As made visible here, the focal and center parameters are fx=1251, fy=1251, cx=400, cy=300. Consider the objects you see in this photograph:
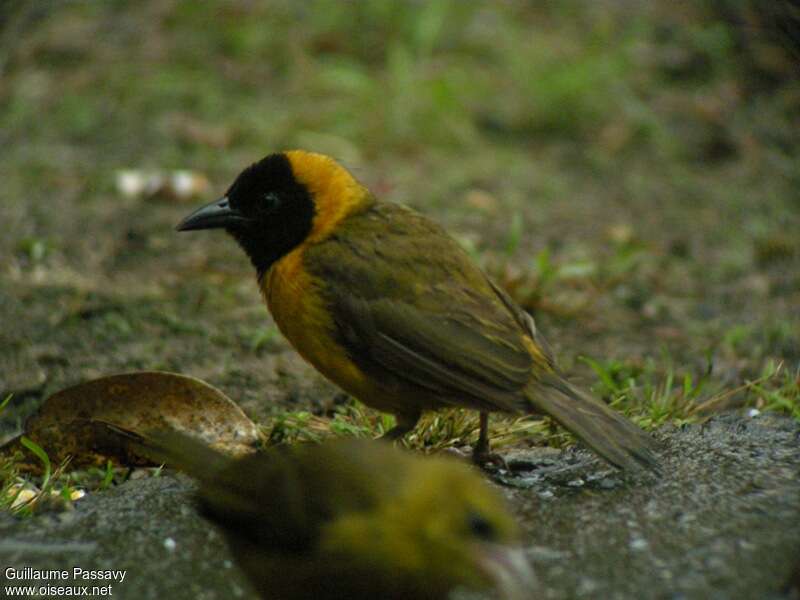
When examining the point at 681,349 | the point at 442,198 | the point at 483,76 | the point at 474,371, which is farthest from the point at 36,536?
the point at 483,76

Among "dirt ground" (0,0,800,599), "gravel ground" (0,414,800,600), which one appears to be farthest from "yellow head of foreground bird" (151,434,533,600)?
"dirt ground" (0,0,800,599)

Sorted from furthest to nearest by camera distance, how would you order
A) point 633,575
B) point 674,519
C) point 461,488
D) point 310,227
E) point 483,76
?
point 483,76 < point 310,227 < point 674,519 < point 633,575 < point 461,488

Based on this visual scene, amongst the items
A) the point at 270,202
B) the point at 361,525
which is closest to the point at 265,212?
the point at 270,202

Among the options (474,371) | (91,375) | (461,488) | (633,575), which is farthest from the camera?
(91,375)

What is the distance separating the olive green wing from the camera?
381cm

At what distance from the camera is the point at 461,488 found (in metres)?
2.63

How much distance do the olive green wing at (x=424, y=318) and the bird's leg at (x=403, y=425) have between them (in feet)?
0.48

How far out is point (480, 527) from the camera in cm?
260

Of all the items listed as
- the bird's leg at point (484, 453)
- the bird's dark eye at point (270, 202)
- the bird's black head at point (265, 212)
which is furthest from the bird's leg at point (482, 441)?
the bird's dark eye at point (270, 202)

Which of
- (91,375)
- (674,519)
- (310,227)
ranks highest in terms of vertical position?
(310,227)

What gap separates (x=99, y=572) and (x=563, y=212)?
4406 mm

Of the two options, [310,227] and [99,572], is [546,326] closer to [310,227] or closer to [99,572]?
[310,227]

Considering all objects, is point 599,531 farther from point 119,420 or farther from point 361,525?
point 119,420

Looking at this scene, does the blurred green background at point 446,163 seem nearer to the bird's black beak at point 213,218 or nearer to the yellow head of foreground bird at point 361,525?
the bird's black beak at point 213,218
